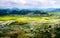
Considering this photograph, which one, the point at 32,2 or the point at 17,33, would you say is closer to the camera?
the point at 17,33

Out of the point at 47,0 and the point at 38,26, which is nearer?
the point at 38,26

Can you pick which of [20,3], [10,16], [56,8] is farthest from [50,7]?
[10,16]

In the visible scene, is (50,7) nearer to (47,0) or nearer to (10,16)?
(47,0)

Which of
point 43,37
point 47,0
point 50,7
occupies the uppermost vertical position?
point 47,0

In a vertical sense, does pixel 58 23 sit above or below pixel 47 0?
below

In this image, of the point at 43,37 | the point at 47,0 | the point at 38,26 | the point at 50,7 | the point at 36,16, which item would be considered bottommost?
the point at 43,37

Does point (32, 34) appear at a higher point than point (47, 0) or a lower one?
lower

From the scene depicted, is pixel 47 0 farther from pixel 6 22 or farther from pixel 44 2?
pixel 6 22

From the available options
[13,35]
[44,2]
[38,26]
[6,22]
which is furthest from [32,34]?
[44,2]
